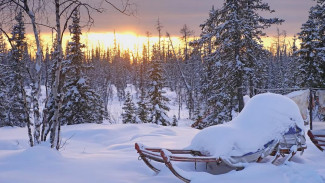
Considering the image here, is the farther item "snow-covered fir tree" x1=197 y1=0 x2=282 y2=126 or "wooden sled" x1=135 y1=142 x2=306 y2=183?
"snow-covered fir tree" x1=197 y1=0 x2=282 y2=126

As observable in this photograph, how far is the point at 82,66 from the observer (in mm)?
23266

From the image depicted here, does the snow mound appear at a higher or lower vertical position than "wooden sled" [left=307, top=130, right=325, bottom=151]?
higher

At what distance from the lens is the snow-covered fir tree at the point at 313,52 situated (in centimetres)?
2317

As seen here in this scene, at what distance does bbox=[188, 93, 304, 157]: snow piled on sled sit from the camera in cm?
568

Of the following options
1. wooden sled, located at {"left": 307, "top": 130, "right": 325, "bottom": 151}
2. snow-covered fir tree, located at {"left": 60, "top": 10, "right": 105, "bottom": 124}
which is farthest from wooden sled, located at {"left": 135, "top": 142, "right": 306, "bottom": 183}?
snow-covered fir tree, located at {"left": 60, "top": 10, "right": 105, "bottom": 124}

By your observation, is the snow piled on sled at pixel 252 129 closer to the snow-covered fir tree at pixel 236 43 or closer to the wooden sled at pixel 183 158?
the wooden sled at pixel 183 158

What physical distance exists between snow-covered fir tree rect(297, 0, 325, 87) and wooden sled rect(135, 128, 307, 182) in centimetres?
1971

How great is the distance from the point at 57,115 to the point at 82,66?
56.2 feet

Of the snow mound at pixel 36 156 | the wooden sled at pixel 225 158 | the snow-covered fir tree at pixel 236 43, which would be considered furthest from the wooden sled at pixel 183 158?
the snow-covered fir tree at pixel 236 43

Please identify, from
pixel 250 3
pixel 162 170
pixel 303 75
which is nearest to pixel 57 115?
pixel 162 170

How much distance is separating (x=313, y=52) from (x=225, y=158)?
22815 mm

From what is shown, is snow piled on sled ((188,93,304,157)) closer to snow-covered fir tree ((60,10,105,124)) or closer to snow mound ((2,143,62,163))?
snow mound ((2,143,62,163))

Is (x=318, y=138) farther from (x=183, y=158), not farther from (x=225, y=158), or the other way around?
(x=183, y=158)

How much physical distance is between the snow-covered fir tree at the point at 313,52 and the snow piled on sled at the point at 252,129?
19.6 metres
